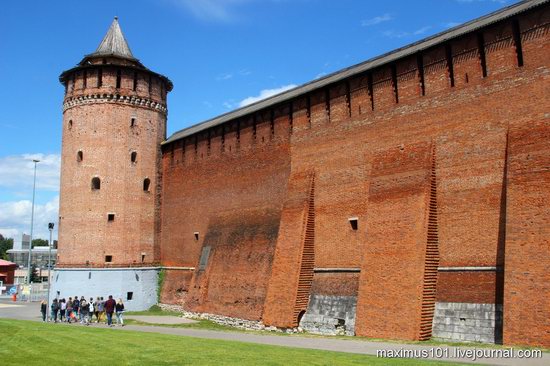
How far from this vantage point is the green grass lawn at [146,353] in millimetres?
9367

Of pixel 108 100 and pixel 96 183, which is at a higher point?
pixel 108 100

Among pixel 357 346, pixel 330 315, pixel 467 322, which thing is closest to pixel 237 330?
pixel 330 315

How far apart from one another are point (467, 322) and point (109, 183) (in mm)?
17706

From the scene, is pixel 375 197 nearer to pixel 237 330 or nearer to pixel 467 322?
pixel 467 322

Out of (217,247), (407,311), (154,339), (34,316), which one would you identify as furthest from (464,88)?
(34,316)

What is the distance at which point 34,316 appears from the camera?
24.1 meters

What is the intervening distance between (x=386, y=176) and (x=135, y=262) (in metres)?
14.3

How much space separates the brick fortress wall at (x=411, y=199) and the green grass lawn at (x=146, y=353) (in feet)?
13.0

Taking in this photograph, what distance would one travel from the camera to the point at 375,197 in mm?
15844

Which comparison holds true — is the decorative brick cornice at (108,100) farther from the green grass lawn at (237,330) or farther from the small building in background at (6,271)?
the small building in background at (6,271)

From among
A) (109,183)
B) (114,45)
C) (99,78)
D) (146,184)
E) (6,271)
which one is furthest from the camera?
(6,271)

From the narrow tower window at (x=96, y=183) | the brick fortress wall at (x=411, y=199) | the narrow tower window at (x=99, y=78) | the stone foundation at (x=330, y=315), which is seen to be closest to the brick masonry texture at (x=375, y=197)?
the brick fortress wall at (x=411, y=199)

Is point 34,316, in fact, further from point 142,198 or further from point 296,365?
point 296,365

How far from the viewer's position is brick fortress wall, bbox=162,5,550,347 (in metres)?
12.6
